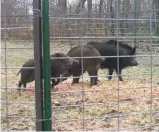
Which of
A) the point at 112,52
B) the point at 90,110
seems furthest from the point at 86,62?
the point at 90,110

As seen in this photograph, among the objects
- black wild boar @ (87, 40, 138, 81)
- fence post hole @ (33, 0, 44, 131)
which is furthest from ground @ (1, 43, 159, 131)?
black wild boar @ (87, 40, 138, 81)

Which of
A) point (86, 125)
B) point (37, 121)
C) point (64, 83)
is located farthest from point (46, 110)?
point (64, 83)

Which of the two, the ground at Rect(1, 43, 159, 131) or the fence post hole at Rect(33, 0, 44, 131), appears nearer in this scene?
the fence post hole at Rect(33, 0, 44, 131)

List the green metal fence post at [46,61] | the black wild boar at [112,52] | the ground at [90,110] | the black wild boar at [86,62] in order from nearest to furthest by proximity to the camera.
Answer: the green metal fence post at [46,61] < the ground at [90,110] < the black wild boar at [86,62] < the black wild boar at [112,52]

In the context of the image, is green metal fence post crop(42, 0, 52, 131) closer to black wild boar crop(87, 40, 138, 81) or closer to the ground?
the ground

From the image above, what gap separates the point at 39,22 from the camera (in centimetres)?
447

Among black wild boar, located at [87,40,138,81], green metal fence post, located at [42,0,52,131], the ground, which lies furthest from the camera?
black wild boar, located at [87,40,138,81]

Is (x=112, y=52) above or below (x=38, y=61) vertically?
below

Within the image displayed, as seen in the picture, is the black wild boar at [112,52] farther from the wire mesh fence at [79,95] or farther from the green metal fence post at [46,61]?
the green metal fence post at [46,61]

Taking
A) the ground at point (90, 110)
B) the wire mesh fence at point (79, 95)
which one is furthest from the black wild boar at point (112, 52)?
the ground at point (90, 110)

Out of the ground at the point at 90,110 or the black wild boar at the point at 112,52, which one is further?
the black wild boar at the point at 112,52

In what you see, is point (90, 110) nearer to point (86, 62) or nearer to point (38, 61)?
point (38, 61)

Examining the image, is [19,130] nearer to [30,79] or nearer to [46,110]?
[46,110]

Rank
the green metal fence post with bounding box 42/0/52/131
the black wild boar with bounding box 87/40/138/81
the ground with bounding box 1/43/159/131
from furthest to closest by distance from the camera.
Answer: the black wild boar with bounding box 87/40/138/81 < the ground with bounding box 1/43/159/131 < the green metal fence post with bounding box 42/0/52/131
